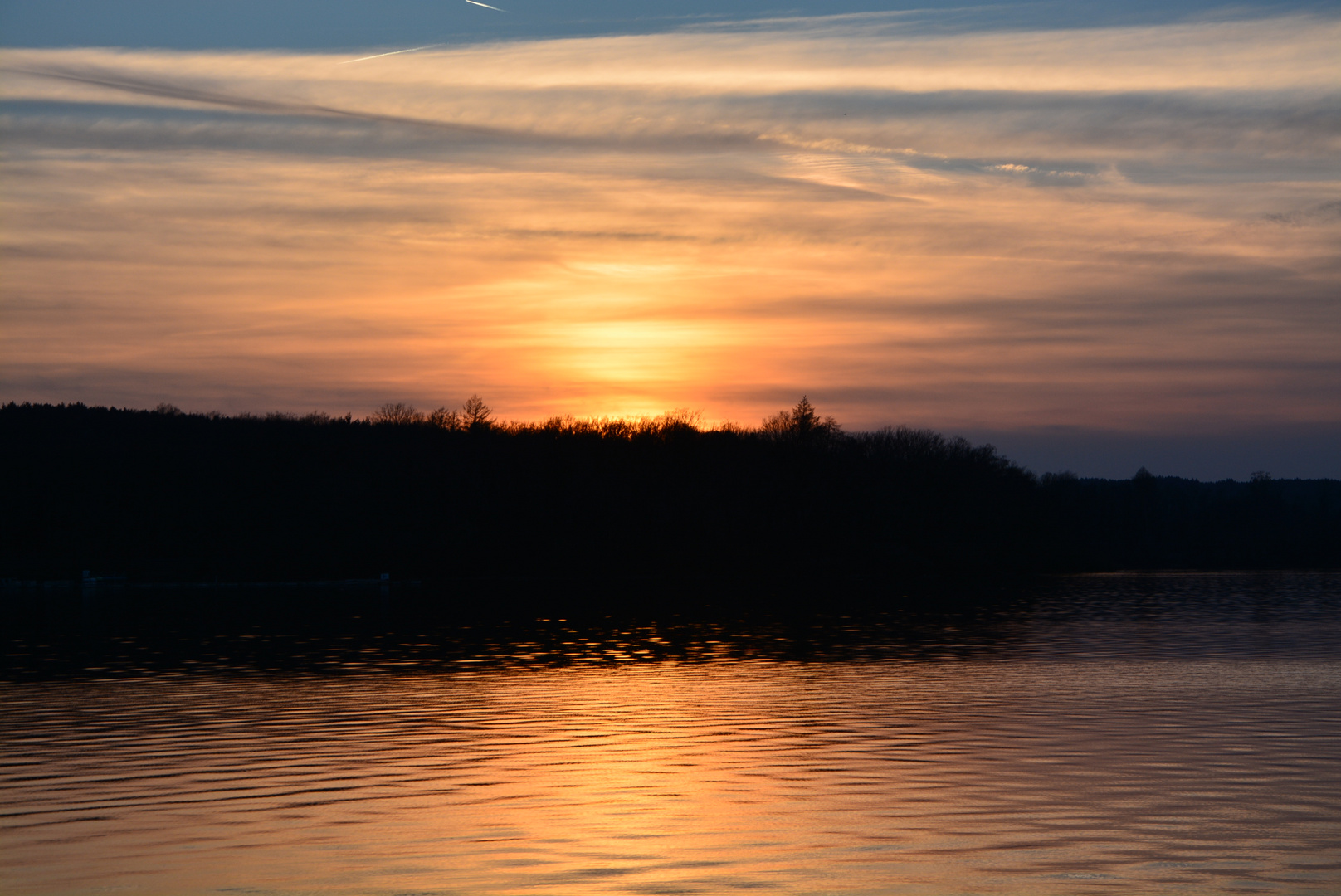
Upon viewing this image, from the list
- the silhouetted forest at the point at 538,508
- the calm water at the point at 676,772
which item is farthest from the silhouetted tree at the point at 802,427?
the calm water at the point at 676,772

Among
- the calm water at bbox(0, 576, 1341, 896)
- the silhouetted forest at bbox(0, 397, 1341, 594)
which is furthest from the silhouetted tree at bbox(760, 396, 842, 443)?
the calm water at bbox(0, 576, 1341, 896)

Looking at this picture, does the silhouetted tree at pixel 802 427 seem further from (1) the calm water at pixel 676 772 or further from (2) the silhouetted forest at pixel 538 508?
(1) the calm water at pixel 676 772

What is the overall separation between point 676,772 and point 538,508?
118133 millimetres

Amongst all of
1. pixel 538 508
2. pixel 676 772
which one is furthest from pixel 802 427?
pixel 676 772

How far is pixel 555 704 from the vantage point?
101 ft

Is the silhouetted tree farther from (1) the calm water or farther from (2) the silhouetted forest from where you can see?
(1) the calm water

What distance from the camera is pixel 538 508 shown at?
137875 mm

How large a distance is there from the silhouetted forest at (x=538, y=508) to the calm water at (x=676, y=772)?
3162 inches

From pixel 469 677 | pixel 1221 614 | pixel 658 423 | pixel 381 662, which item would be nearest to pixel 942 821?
pixel 469 677

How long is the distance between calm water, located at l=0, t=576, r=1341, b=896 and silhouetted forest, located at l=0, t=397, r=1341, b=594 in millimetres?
80323

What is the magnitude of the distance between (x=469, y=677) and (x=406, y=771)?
648 inches

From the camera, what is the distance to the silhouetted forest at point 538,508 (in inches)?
5148

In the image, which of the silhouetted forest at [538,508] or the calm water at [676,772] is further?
the silhouetted forest at [538,508]

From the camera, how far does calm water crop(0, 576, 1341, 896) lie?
14.1 m
